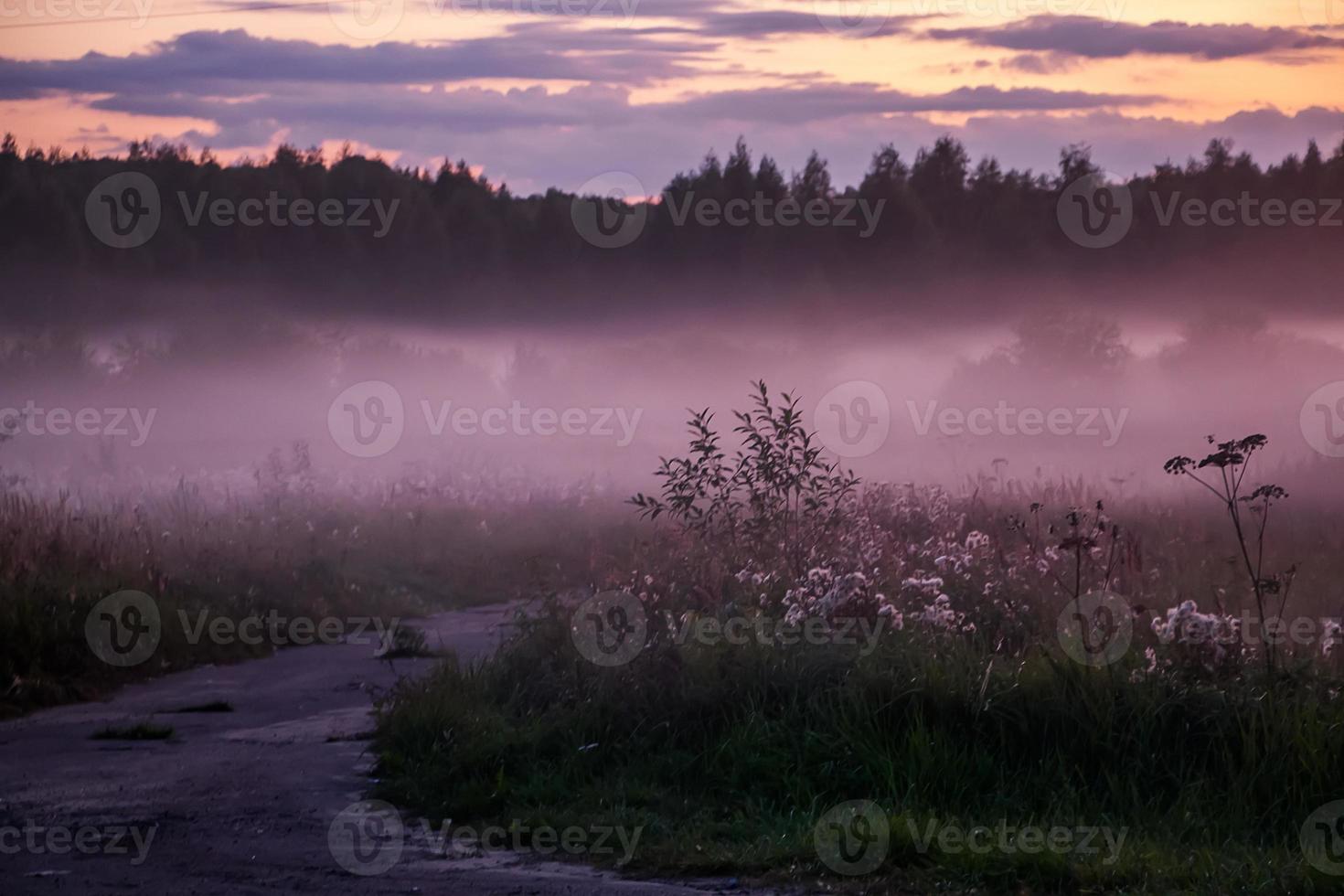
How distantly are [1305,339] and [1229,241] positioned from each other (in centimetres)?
369

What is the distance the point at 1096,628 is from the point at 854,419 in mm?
27753

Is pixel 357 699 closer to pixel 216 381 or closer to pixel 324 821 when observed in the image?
pixel 324 821

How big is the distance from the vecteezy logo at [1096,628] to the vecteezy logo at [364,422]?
1260 inches

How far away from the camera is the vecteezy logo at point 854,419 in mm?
34000

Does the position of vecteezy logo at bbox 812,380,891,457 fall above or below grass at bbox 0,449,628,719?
Result: above

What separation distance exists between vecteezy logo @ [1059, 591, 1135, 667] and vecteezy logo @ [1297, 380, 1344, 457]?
13.9 m
